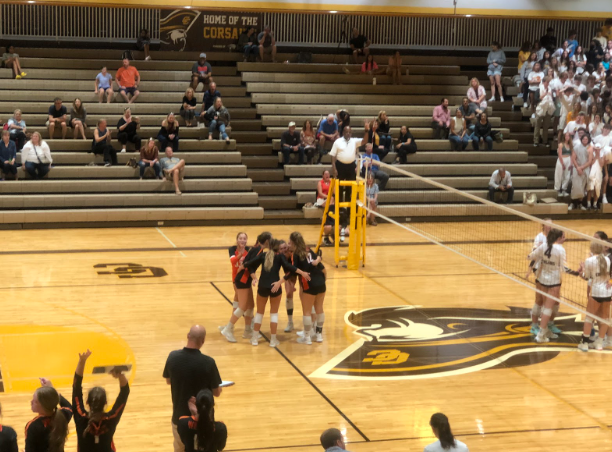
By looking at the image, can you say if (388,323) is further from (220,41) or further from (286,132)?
(220,41)

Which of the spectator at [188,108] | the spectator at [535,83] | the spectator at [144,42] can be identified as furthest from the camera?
the spectator at [144,42]

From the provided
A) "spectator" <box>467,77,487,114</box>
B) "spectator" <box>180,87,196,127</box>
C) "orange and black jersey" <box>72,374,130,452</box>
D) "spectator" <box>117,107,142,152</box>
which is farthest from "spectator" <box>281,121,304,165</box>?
"orange and black jersey" <box>72,374,130,452</box>

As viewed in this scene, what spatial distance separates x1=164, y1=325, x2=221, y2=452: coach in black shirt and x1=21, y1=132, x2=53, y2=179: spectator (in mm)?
15015

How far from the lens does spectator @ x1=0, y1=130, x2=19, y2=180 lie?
2033 cm

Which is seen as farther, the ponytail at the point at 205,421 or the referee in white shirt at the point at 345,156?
the referee in white shirt at the point at 345,156

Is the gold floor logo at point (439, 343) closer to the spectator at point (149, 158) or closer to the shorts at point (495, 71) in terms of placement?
the spectator at point (149, 158)

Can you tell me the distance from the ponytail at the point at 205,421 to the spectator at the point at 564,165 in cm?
1931

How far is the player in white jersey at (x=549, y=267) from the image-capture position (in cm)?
1158

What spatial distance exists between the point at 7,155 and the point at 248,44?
9229mm

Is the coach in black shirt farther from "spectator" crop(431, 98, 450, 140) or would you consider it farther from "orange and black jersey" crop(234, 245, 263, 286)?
"spectator" crop(431, 98, 450, 140)

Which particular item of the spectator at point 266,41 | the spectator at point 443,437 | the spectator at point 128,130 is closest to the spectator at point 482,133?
the spectator at point 266,41

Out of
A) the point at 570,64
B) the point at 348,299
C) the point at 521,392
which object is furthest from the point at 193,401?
the point at 570,64

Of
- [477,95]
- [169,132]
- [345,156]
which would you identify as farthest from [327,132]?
[345,156]

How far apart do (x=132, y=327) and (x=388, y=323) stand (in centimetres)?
380
